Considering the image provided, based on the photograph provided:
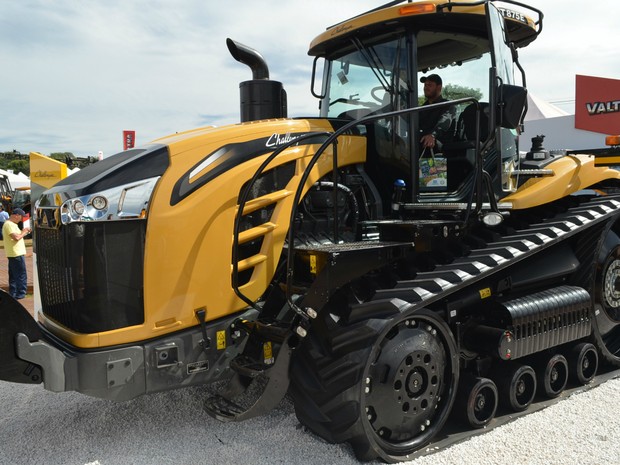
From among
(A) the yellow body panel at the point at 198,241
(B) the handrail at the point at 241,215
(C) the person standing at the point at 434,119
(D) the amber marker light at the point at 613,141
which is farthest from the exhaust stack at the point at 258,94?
(D) the amber marker light at the point at 613,141

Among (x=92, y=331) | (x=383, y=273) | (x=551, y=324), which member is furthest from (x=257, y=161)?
(x=551, y=324)

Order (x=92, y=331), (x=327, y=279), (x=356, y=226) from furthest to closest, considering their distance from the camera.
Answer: (x=356, y=226), (x=327, y=279), (x=92, y=331)

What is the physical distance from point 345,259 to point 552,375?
7.25ft

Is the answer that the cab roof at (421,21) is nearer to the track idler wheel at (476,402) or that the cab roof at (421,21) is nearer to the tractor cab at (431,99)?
the tractor cab at (431,99)

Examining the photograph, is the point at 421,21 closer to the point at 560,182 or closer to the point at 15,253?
the point at 560,182

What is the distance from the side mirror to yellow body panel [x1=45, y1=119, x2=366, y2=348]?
1266 mm

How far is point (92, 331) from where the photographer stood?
10.4 feet

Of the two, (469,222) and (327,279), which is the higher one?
(469,222)

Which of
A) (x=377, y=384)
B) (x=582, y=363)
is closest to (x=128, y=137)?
(x=377, y=384)

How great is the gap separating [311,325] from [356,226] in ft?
2.84

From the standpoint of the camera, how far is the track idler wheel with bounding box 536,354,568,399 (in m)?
4.37

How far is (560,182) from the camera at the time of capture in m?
4.57

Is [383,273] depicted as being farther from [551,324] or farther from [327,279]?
[551,324]

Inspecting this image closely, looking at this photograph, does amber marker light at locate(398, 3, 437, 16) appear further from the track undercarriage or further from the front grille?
the front grille
